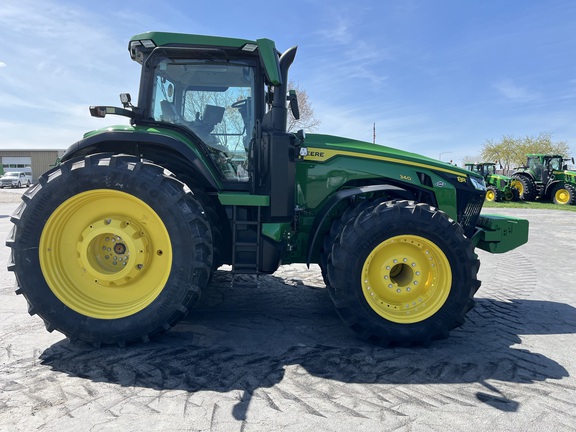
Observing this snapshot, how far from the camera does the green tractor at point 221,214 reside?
9.74 feet

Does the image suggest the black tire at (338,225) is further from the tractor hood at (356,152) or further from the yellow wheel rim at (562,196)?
the yellow wheel rim at (562,196)

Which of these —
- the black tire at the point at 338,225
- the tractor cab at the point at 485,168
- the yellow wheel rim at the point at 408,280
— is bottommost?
the yellow wheel rim at the point at 408,280

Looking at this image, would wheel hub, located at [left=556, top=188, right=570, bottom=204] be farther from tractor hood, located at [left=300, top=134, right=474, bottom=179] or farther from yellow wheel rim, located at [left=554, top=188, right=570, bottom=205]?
tractor hood, located at [left=300, top=134, right=474, bottom=179]

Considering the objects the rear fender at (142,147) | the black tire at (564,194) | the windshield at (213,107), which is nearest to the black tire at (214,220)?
the rear fender at (142,147)

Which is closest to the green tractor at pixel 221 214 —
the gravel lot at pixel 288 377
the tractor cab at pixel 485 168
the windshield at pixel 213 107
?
the windshield at pixel 213 107

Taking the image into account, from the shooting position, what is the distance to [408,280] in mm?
3219

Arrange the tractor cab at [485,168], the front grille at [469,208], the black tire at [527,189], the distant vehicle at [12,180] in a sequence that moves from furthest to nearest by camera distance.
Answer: the distant vehicle at [12,180] → the tractor cab at [485,168] → the black tire at [527,189] → the front grille at [469,208]

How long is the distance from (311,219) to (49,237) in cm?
224

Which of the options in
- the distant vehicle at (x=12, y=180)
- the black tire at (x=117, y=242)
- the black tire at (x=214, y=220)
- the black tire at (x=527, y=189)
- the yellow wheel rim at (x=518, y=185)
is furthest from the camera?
the distant vehicle at (x=12, y=180)

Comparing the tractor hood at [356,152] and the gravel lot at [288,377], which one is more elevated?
the tractor hood at [356,152]

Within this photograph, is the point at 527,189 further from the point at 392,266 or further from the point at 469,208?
the point at 392,266

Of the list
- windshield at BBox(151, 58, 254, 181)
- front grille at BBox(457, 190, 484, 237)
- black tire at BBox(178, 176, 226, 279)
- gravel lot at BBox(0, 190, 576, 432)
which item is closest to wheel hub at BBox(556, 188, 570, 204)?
gravel lot at BBox(0, 190, 576, 432)

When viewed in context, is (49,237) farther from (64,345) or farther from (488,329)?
(488,329)

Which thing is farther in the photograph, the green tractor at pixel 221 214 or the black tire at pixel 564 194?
the black tire at pixel 564 194
